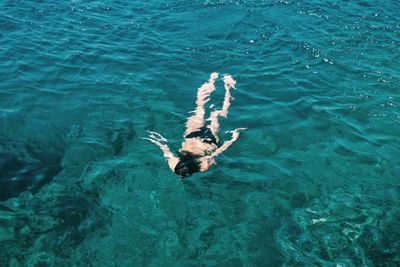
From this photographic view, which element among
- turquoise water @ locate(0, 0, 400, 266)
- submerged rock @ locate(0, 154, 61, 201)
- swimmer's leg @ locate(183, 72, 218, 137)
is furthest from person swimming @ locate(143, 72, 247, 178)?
submerged rock @ locate(0, 154, 61, 201)

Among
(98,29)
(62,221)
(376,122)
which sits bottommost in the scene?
(62,221)

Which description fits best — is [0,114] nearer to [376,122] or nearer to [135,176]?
[135,176]

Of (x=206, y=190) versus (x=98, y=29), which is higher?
(x=98, y=29)

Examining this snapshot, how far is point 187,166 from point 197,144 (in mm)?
1175

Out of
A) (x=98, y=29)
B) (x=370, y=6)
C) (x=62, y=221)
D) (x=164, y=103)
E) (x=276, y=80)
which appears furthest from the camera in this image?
(x=370, y=6)

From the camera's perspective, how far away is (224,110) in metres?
17.5

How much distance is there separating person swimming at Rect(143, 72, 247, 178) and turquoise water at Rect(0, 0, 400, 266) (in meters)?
0.32

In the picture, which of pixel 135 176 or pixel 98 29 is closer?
pixel 135 176

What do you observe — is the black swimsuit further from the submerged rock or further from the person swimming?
the submerged rock

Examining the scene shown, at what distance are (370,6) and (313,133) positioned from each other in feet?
47.1

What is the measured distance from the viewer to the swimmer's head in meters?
14.1

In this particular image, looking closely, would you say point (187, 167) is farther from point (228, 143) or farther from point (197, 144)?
point (228, 143)

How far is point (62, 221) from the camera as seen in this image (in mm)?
12547

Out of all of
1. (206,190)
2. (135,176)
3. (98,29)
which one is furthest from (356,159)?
(98,29)
